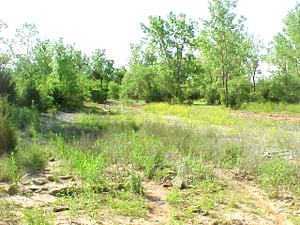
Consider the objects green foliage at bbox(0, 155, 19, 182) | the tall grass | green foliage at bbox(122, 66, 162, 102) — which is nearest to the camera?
green foliage at bbox(0, 155, 19, 182)

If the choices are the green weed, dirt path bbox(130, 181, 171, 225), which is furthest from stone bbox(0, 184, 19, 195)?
dirt path bbox(130, 181, 171, 225)

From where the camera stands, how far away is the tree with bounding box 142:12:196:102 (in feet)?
107

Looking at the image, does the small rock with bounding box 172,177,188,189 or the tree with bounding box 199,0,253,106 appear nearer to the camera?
the small rock with bounding box 172,177,188,189

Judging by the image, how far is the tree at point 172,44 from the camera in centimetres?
Result: 3247

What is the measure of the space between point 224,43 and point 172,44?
6.09 m

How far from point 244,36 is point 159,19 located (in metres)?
8.91

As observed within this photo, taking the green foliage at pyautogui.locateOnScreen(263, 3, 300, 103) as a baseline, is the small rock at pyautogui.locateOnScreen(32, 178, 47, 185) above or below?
below

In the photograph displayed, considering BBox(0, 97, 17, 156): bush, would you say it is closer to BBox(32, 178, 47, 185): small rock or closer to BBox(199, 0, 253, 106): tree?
BBox(32, 178, 47, 185): small rock

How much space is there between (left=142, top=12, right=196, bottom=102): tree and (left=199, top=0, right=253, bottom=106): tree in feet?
8.39

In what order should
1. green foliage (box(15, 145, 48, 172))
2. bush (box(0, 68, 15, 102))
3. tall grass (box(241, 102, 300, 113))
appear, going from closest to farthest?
green foliage (box(15, 145, 48, 172))
bush (box(0, 68, 15, 102))
tall grass (box(241, 102, 300, 113))

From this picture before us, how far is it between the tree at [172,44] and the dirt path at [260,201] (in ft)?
85.6

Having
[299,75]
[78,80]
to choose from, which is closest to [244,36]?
[299,75]

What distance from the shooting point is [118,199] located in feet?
14.3

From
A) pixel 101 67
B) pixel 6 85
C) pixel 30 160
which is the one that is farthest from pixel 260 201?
pixel 101 67
